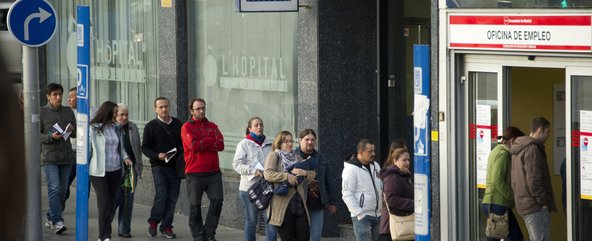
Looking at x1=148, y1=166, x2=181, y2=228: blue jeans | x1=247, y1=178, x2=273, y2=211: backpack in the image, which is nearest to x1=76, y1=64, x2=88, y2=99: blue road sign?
x1=247, y1=178, x2=273, y2=211: backpack

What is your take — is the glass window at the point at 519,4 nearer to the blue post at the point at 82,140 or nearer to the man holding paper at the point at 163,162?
the blue post at the point at 82,140

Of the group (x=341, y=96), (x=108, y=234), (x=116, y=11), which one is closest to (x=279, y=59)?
(x=341, y=96)

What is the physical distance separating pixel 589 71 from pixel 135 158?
5508 mm

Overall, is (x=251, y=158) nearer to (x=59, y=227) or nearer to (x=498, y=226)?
(x=498, y=226)

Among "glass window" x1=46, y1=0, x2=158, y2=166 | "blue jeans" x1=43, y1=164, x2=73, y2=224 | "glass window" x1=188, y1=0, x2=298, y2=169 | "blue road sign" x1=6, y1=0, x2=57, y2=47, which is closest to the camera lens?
"blue road sign" x1=6, y1=0, x2=57, y2=47

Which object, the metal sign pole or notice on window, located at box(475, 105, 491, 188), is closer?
the metal sign pole

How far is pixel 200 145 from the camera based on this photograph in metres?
12.0

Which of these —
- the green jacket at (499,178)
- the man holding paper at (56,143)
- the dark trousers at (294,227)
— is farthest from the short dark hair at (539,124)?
the man holding paper at (56,143)

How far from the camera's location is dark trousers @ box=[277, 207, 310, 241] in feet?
34.2

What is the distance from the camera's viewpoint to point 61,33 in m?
17.7

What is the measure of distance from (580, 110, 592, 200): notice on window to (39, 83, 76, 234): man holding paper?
5.98 meters

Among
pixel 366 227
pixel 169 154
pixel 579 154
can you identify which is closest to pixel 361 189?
pixel 366 227

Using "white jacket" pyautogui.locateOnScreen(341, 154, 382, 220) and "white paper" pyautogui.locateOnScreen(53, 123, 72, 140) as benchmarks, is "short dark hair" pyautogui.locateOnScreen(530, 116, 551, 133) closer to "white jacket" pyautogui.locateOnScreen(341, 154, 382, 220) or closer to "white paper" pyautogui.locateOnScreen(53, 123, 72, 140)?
"white jacket" pyautogui.locateOnScreen(341, 154, 382, 220)

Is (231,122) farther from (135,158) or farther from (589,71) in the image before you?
(589,71)
